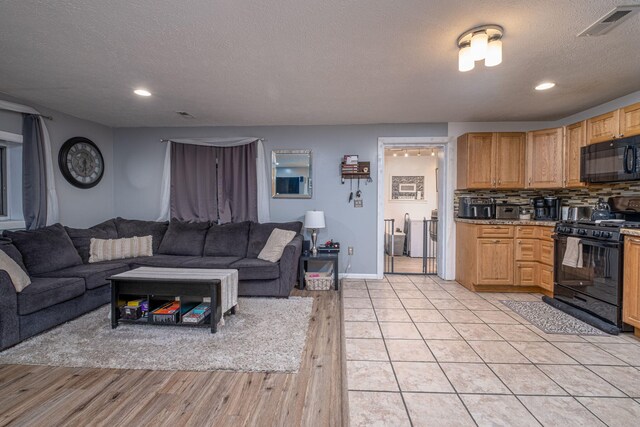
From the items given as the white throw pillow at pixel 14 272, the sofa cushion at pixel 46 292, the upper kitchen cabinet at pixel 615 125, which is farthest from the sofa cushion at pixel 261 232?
the upper kitchen cabinet at pixel 615 125

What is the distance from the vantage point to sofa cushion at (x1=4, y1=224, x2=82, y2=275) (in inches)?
122

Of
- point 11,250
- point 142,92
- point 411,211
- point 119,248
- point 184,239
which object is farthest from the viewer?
point 411,211

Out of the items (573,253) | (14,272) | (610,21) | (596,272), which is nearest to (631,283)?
(596,272)

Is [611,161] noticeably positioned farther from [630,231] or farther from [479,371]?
[479,371]

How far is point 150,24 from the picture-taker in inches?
79.9

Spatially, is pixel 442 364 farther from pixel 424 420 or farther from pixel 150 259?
pixel 150 259

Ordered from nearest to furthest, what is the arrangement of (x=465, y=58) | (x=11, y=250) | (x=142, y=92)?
(x=465, y=58) < (x=11, y=250) < (x=142, y=92)

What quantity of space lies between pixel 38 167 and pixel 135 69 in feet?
6.96

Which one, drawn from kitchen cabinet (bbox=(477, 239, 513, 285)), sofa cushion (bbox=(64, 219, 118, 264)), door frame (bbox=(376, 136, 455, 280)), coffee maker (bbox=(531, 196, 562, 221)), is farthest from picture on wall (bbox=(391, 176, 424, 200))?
sofa cushion (bbox=(64, 219, 118, 264))

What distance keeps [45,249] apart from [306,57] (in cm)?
344

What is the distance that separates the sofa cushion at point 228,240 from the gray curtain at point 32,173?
1990 millimetres

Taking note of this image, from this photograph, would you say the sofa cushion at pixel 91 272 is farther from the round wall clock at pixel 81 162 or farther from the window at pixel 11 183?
the round wall clock at pixel 81 162

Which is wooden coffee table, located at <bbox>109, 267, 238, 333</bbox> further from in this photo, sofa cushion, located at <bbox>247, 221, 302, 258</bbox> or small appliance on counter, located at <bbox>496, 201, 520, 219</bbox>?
small appliance on counter, located at <bbox>496, 201, 520, 219</bbox>

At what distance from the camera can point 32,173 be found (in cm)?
359
